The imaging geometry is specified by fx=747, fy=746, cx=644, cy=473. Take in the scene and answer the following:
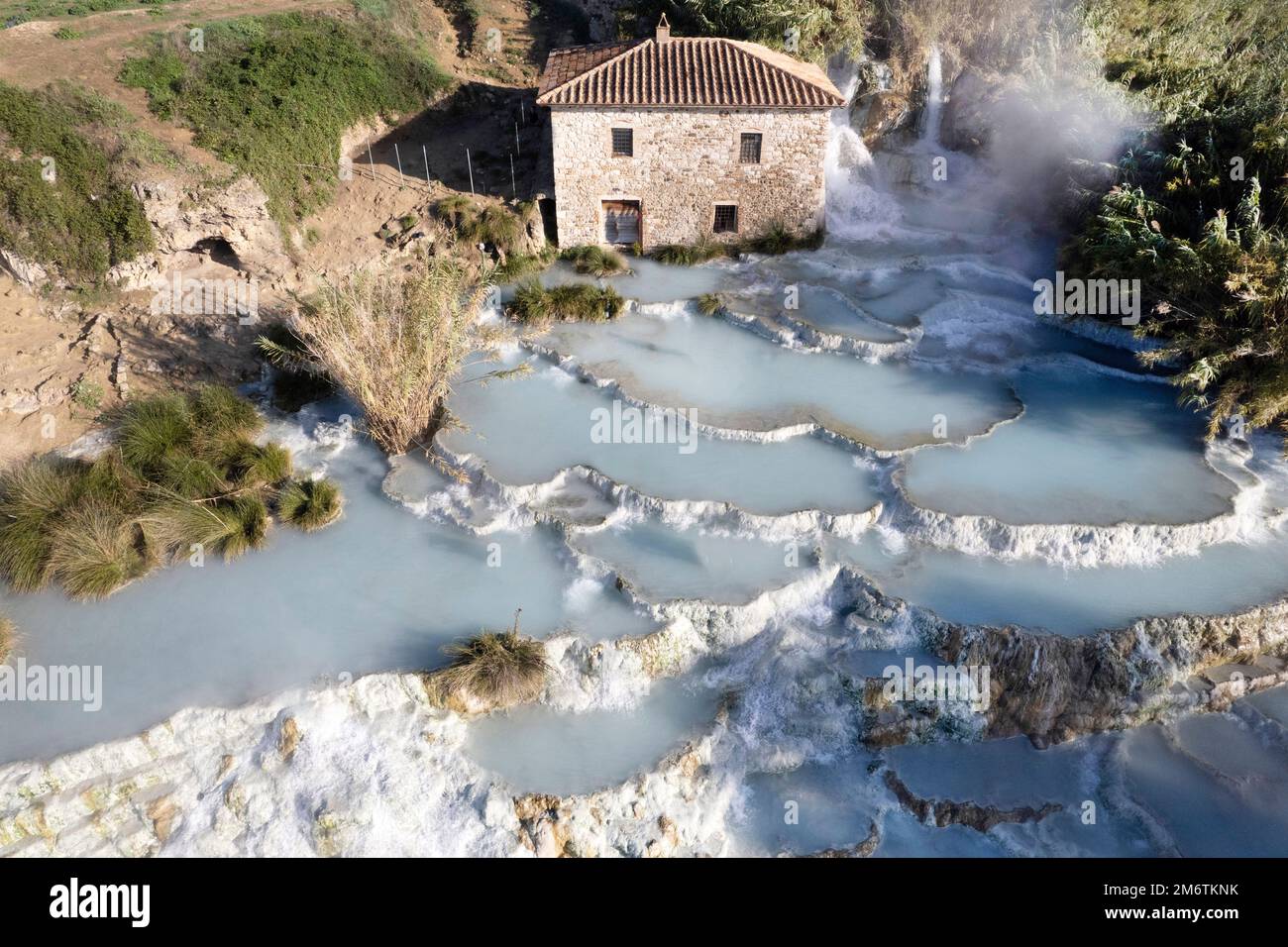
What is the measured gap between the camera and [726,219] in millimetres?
21469

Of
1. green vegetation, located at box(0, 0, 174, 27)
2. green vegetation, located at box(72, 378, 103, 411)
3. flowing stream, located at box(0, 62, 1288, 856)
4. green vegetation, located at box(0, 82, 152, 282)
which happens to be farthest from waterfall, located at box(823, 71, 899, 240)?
green vegetation, located at box(0, 0, 174, 27)

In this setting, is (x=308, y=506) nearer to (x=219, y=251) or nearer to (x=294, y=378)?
(x=294, y=378)

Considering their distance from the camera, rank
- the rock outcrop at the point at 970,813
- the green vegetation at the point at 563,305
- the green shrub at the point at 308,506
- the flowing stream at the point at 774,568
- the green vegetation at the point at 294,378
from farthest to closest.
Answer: the green vegetation at the point at 563,305 → the green vegetation at the point at 294,378 → the green shrub at the point at 308,506 → the flowing stream at the point at 774,568 → the rock outcrop at the point at 970,813

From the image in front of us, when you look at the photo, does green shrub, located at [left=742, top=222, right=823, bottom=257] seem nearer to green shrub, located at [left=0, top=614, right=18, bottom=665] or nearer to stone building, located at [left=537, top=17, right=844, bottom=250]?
stone building, located at [left=537, top=17, right=844, bottom=250]

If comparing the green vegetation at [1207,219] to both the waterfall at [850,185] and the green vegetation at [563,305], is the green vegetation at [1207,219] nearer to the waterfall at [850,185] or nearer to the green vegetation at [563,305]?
the waterfall at [850,185]

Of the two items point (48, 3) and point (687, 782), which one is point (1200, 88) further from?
point (48, 3)

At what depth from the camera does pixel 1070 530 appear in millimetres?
12570

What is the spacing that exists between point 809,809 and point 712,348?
413 inches

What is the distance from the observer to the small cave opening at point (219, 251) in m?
18.9

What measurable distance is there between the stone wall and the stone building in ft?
0.09

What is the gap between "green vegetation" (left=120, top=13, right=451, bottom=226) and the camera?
1967 centimetres

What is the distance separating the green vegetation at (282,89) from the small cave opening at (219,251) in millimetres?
1541

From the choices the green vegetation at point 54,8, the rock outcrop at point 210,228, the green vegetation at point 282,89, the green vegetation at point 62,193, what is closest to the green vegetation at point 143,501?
the rock outcrop at point 210,228

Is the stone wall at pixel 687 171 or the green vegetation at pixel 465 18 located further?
the green vegetation at pixel 465 18
